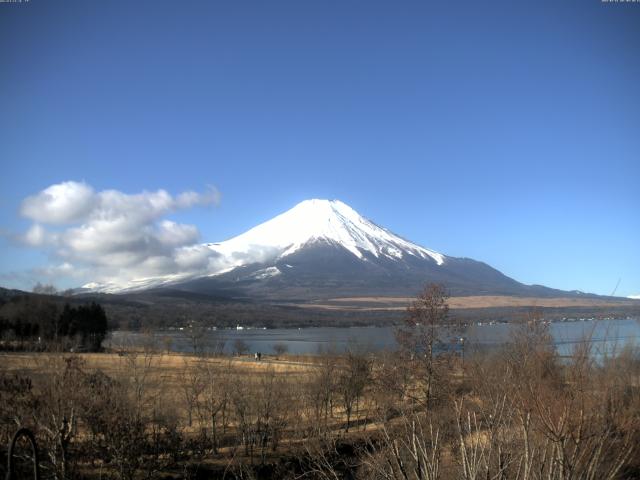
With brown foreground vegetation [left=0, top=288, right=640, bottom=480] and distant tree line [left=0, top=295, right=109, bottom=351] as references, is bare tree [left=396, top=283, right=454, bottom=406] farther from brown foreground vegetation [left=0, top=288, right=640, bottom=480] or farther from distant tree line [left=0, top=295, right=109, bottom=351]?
distant tree line [left=0, top=295, right=109, bottom=351]

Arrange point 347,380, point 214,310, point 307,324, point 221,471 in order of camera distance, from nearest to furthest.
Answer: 1. point 221,471
2. point 347,380
3. point 307,324
4. point 214,310

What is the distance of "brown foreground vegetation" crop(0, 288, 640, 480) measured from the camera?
578 cm

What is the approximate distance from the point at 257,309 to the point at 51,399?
17634cm

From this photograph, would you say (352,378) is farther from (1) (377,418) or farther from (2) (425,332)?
(1) (377,418)

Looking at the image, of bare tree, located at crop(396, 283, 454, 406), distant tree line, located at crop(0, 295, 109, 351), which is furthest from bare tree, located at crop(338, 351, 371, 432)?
distant tree line, located at crop(0, 295, 109, 351)

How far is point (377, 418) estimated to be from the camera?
16.5m

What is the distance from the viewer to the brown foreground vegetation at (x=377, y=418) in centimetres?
578

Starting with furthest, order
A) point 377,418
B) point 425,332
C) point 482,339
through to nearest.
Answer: point 482,339, point 425,332, point 377,418

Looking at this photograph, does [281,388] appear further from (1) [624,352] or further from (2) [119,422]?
(1) [624,352]

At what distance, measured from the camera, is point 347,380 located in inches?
1110

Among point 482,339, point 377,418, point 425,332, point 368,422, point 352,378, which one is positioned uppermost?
point 425,332

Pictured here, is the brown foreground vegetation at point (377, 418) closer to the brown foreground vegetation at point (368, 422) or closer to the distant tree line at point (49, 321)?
the brown foreground vegetation at point (368, 422)

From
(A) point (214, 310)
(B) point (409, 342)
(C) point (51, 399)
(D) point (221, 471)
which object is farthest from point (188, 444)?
(A) point (214, 310)

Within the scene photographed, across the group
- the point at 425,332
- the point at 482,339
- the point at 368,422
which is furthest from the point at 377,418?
the point at 482,339
